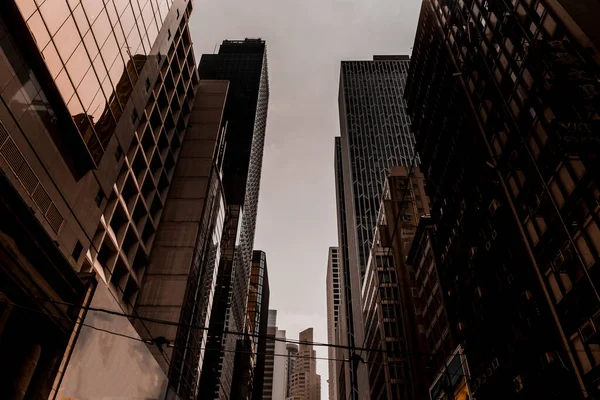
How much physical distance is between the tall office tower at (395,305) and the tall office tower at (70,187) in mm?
42241

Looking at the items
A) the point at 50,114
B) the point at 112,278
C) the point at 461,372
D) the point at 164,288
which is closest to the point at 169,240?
the point at 164,288

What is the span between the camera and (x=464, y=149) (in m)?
39.6

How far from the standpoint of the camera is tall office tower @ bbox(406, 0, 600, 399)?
74.5 feet

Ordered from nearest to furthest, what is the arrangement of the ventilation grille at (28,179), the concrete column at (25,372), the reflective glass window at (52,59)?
the concrete column at (25,372)
the ventilation grille at (28,179)
the reflective glass window at (52,59)

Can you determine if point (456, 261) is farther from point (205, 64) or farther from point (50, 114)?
point (205, 64)

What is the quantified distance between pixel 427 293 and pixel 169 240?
35433 millimetres

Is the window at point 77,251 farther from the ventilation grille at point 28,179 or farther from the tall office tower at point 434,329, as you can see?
the tall office tower at point 434,329

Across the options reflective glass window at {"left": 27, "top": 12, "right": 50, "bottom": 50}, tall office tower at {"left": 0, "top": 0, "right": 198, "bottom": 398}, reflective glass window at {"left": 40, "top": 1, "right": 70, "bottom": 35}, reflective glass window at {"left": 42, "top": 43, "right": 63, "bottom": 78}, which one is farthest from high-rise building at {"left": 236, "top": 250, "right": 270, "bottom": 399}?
reflective glass window at {"left": 27, "top": 12, "right": 50, "bottom": 50}

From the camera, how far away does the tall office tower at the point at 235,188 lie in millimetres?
A: 81438

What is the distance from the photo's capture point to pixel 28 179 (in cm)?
1892

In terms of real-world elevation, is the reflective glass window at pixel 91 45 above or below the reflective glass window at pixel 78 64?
above

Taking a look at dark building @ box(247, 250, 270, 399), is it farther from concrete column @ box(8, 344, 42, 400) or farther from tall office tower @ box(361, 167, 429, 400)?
concrete column @ box(8, 344, 42, 400)

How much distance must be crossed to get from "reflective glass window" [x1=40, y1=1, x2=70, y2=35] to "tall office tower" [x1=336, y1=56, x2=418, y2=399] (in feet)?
297

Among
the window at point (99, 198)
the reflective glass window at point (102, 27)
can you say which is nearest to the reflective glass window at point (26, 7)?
the reflective glass window at point (102, 27)
